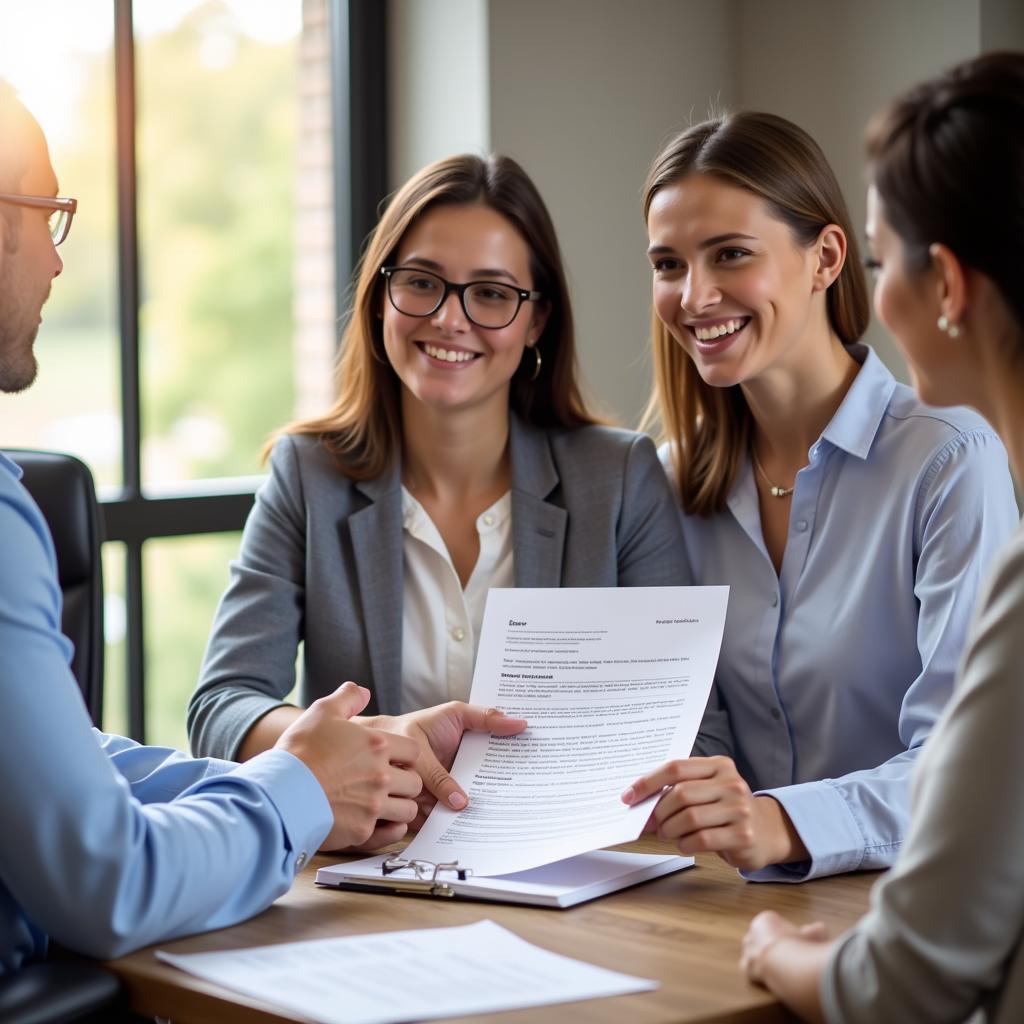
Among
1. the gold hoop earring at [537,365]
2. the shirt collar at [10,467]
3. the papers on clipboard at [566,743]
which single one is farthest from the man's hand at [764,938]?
the gold hoop earring at [537,365]

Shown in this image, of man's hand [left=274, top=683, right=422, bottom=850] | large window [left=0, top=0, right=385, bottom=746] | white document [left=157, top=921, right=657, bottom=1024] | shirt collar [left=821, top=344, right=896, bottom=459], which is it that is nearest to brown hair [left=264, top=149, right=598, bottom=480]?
shirt collar [left=821, top=344, right=896, bottom=459]

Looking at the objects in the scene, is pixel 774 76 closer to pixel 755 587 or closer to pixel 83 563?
pixel 755 587

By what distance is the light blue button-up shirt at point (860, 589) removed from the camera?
6.09 ft

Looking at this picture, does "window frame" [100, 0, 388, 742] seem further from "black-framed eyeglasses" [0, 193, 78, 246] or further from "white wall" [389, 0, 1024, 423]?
"black-framed eyeglasses" [0, 193, 78, 246]

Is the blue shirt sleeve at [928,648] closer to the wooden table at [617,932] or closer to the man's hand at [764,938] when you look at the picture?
the wooden table at [617,932]

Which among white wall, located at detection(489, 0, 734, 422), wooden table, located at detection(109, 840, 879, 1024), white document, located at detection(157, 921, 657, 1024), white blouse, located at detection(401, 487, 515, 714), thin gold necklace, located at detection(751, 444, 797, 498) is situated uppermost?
white wall, located at detection(489, 0, 734, 422)

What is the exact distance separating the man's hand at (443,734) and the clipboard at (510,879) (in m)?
0.10

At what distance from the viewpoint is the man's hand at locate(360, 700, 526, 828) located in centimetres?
166

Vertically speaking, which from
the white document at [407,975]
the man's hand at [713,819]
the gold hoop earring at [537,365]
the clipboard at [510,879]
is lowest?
the white document at [407,975]

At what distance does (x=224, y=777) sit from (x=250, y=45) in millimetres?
6854

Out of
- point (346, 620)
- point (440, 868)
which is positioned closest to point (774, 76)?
point (346, 620)

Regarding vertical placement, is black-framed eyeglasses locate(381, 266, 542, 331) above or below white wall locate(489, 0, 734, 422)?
below

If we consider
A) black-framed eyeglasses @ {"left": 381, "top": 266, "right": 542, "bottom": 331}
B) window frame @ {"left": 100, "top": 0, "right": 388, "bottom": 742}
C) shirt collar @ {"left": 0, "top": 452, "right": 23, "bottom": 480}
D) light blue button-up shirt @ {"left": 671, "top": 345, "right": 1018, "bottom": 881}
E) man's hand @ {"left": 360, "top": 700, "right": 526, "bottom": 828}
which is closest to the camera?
shirt collar @ {"left": 0, "top": 452, "right": 23, "bottom": 480}

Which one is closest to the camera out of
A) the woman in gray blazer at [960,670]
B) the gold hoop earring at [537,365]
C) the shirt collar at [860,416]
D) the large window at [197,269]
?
the woman in gray blazer at [960,670]
